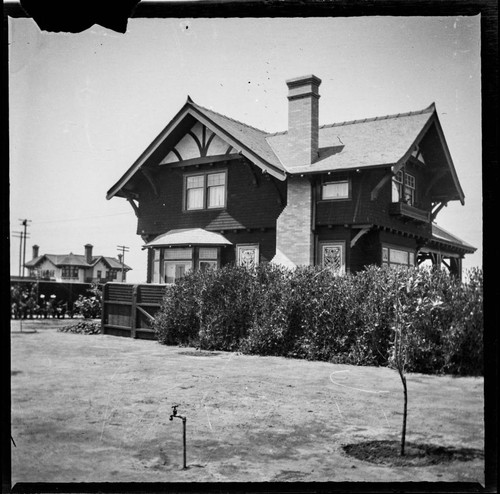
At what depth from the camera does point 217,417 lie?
15.2 feet

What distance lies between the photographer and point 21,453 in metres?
4.21

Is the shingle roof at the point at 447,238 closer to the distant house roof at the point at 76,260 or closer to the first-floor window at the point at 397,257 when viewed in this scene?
the first-floor window at the point at 397,257

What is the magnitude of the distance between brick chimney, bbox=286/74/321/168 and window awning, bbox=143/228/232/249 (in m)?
1.22

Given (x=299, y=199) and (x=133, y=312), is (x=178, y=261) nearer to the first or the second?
(x=133, y=312)

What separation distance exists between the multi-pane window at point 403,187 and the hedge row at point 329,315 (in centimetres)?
81

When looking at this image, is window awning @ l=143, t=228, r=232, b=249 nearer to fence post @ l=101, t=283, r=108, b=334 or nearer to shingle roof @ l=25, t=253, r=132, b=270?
shingle roof @ l=25, t=253, r=132, b=270

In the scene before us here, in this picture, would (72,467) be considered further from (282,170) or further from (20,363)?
(282,170)

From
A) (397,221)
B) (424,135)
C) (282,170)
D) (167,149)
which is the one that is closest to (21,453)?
(167,149)

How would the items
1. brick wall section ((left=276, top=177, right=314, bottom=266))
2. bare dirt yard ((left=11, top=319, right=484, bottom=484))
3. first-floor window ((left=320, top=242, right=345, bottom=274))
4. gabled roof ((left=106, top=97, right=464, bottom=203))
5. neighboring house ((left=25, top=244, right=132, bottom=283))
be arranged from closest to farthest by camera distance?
bare dirt yard ((left=11, top=319, right=484, bottom=484))
neighboring house ((left=25, top=244, right=132, bottom=283))
gabled roof ((left=106, top=97, right=464, bottom=203))
brick wall section ((left=276, top=177, right=314, bottom=266))
first-floor window ((left=320, top=242, right=345, bottom=274))

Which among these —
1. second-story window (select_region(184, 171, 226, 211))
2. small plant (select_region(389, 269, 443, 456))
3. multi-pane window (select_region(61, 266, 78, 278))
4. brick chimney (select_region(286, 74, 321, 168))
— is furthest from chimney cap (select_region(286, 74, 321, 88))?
multi-pane window (select_region(61, 266, 78, 278))

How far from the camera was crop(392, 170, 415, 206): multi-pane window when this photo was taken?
17.2ft

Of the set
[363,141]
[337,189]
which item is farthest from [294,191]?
[363,141]

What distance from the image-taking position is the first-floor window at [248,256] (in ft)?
17.2

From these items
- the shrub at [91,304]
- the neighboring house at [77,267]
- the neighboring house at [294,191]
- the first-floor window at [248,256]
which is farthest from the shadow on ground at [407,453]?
the shrub at [91,304]
